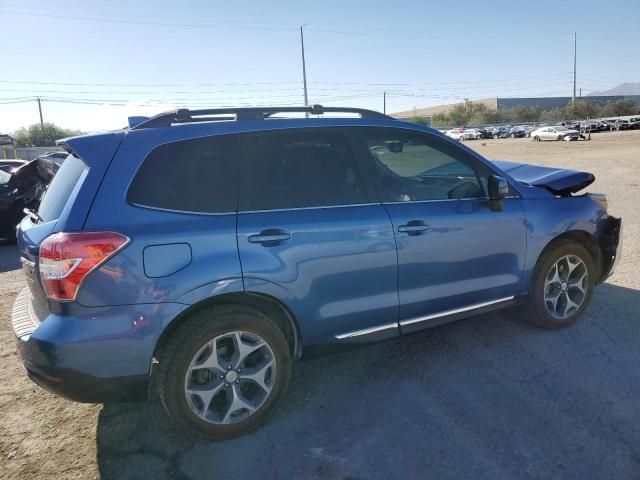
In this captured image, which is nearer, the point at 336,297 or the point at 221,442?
the point at 221,442

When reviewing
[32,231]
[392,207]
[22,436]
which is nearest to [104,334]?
[32,231]

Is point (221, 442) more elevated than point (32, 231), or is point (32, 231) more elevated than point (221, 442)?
point (32, 231)

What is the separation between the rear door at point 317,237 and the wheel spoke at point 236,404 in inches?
20.2

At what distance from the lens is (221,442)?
9.29 feet

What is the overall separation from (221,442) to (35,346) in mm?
1161

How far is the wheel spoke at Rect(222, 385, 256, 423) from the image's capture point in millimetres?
2830

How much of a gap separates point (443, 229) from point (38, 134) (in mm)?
74726

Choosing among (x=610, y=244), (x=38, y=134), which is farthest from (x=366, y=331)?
(x=38, y=134)

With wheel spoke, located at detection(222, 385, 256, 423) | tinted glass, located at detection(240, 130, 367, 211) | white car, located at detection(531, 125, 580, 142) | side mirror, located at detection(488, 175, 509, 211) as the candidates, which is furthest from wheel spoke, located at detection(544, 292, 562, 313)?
white car, located at detection(531, 125, 580, 142)

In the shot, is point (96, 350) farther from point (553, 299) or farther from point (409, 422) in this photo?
point (553, 299)

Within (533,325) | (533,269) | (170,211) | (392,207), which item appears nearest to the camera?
(170,211)

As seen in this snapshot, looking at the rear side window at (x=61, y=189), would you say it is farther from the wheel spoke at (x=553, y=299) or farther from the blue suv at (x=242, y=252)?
the wheel spoke at (x=553, y=299)

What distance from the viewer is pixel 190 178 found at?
2.73m

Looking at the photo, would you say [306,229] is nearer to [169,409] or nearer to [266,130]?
[266,130]
